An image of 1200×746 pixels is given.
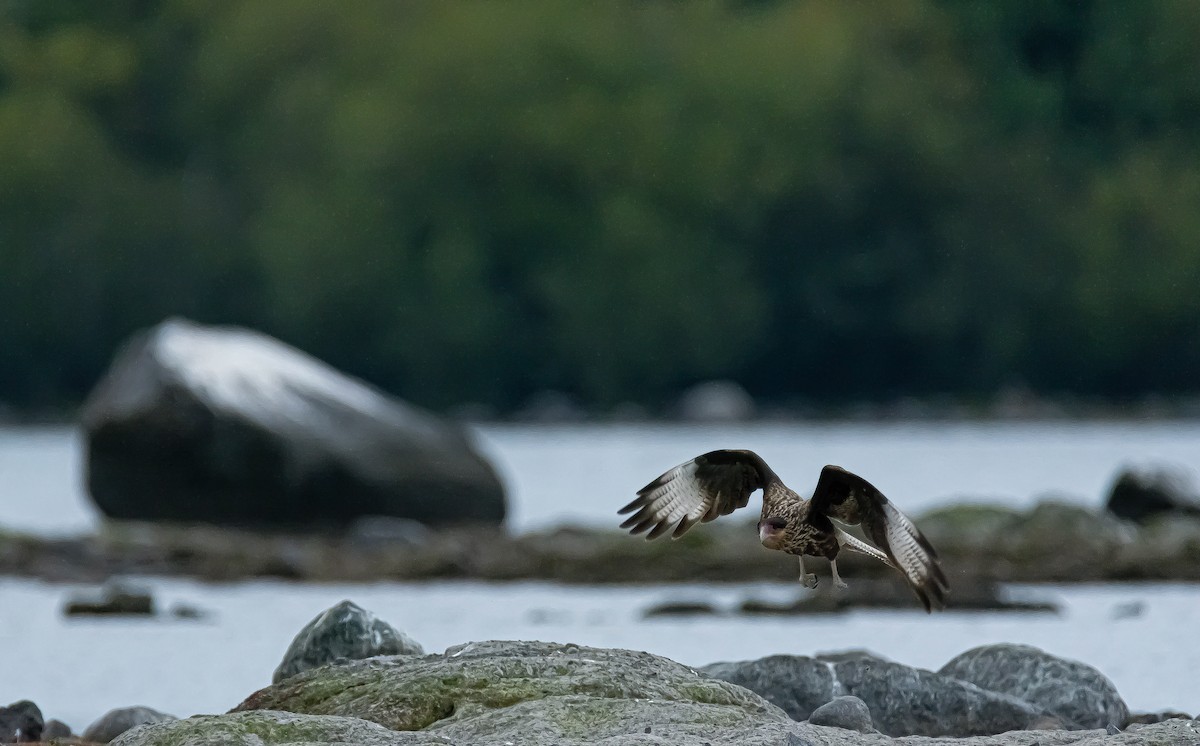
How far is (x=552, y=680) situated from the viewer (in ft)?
29.6

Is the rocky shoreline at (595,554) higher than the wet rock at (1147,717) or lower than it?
higher

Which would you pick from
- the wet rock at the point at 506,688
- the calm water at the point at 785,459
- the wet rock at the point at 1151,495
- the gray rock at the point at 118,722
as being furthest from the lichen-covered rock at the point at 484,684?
the calm water at the point at 785,459

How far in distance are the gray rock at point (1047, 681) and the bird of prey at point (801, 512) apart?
63.0 inches

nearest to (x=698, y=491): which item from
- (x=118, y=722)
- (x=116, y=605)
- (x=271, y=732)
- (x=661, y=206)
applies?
(x=271, y=732)

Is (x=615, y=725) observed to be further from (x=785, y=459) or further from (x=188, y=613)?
(x=785, y=459)

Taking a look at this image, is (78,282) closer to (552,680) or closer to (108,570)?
(108,570)

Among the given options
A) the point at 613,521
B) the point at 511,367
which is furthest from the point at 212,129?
the point at 613,521

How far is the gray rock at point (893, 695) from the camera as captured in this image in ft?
33.4

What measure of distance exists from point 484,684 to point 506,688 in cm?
9

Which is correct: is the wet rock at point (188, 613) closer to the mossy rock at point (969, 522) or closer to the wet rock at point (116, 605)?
the wet rock at point (116, 605)

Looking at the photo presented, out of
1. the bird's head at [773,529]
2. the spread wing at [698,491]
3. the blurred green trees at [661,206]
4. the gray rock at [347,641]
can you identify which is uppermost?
the blurred green trees at [661,206]

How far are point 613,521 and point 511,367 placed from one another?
75.4ft

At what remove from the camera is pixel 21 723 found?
9.99 metres

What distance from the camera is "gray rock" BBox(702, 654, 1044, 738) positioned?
1017cm
